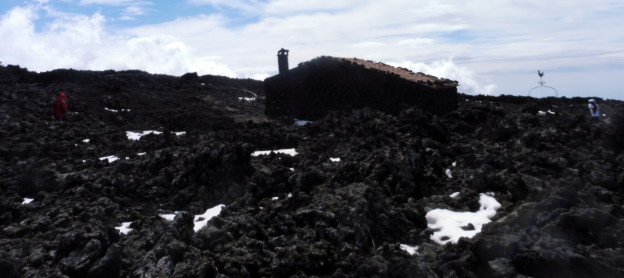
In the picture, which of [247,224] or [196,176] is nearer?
[247,224]

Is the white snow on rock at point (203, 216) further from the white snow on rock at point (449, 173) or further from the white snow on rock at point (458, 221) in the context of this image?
the white snow on rock at point (449, 173)

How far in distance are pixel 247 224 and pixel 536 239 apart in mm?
4478

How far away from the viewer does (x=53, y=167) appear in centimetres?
1416

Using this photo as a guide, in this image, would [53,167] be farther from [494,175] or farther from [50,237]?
[494,175]

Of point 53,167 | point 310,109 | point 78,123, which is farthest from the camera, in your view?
point 310,109

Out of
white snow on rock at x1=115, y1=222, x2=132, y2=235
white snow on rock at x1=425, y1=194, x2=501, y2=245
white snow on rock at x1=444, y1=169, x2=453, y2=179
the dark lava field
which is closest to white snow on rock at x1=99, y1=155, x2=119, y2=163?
the dark lava field

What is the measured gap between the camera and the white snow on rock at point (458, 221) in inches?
333

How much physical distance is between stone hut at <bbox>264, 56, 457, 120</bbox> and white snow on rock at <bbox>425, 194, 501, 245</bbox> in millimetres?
10442

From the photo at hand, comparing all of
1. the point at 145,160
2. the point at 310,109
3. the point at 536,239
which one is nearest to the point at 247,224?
the point at 536,239

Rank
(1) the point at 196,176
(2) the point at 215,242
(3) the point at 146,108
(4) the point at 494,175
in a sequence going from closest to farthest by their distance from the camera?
1. (2) the point at 215,242
2. (4) the point at 494,175
3. (1) the point at 196,176
4. (3) the point at 146,108

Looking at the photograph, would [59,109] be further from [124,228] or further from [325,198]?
[325,198]

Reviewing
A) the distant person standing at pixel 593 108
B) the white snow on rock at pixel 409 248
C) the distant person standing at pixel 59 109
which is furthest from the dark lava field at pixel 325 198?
the distant person standing at pixel 593 108

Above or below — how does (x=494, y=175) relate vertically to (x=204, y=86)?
below

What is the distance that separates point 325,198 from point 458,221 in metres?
2.53
